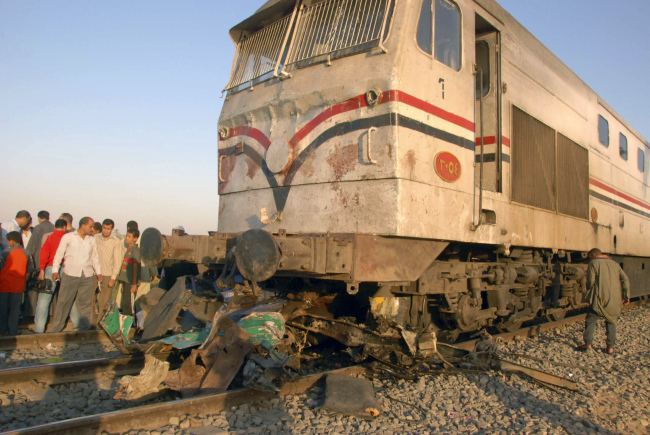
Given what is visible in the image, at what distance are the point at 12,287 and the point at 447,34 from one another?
6599 mm

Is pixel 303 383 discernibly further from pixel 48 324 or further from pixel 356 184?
pixel 48 324

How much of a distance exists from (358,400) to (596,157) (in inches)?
269

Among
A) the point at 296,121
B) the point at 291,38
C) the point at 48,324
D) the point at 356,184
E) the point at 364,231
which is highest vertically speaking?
the point at 291,38

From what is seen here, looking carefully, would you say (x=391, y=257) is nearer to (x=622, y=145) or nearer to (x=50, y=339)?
(x=50, y=339)

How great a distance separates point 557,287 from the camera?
765cm

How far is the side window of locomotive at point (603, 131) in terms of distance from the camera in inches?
339

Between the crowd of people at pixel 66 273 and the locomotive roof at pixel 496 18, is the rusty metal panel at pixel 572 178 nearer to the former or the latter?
the locomotive roof at pixel 496 18

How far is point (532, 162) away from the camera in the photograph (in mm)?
6266

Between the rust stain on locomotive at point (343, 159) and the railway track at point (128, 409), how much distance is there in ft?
5.86

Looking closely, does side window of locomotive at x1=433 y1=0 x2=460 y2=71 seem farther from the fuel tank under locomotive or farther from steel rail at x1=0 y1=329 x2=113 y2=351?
steel rail at x1=0 y1=329 x2=113 y2=351

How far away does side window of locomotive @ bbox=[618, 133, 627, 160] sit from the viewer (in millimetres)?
9609

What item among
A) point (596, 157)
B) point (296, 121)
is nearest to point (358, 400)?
point (296, 121)

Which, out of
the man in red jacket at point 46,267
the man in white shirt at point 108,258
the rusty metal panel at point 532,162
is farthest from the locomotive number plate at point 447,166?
the man in red jacket at point 46,267

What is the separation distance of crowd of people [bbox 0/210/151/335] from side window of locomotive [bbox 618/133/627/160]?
9035 millimetres
